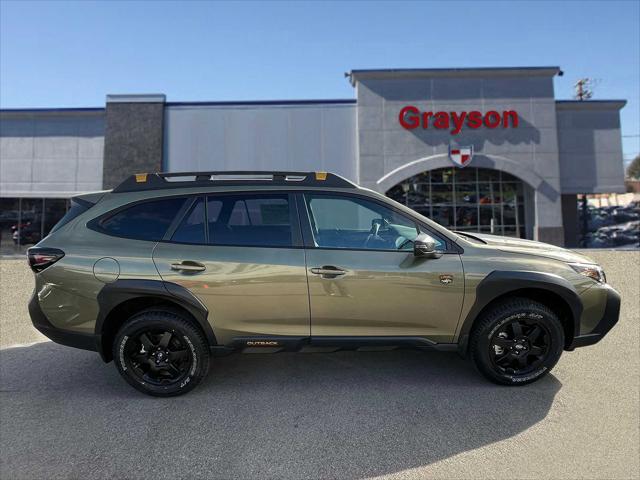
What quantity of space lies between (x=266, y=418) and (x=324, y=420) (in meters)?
0.45

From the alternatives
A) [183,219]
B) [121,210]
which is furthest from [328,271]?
[121,210]

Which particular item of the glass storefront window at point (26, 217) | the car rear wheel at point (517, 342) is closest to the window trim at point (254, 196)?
the car rear wheel at point (517, 342)

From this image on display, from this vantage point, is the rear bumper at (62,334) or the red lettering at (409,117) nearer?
the rear bumper at (62,334)

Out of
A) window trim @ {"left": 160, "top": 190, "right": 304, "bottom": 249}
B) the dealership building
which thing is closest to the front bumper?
window trim @ {"left": 160, "top": 190, "right": 304, "bottom": 249}

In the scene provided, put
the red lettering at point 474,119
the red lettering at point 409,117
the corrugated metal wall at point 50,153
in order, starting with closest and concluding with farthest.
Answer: the red lettering at point 474,119
the red lettering at point 409,117
the corrugated metal wall at point 50,153

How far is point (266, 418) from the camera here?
333cm

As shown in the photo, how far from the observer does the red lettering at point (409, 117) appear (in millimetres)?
16844

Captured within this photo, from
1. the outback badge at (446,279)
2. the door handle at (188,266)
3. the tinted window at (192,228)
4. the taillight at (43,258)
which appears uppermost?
the tinted window at (192,228)

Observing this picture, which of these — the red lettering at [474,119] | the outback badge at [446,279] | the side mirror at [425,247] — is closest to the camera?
the side mirror at [425,247]

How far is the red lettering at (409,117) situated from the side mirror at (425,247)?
14266mm

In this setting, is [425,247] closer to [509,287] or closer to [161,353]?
[509,287]

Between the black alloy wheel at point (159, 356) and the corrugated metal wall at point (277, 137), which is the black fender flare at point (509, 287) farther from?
the corrugated metal wall at point (277, 137)

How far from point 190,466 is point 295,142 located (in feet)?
49.3

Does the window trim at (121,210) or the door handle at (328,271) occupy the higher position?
the window trim at (121,210)
